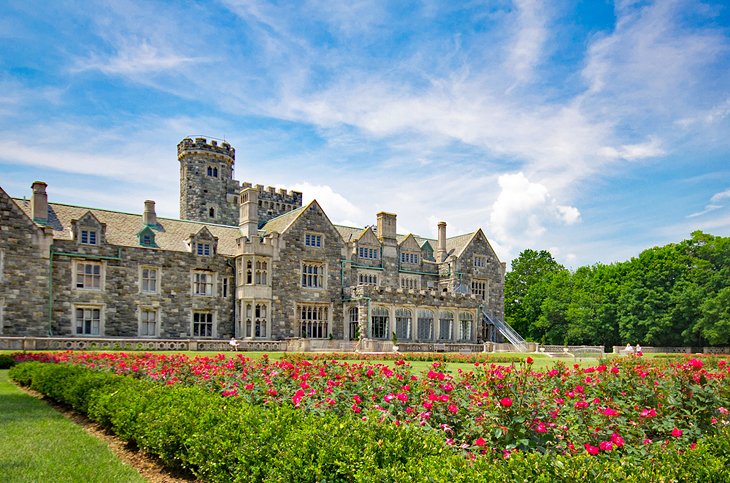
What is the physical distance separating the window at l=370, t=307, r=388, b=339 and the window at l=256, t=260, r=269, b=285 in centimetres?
859

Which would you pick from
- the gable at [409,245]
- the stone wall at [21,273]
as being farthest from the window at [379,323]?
the stone wall at [21,273]

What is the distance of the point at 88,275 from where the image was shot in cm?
3788

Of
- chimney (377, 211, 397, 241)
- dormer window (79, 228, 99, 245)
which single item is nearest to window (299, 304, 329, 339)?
chimney (377, 211, 397, 241)

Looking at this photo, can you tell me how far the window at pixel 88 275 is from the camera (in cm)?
3750

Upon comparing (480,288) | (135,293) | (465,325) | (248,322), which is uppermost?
(480,288)

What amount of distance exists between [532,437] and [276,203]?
167ft

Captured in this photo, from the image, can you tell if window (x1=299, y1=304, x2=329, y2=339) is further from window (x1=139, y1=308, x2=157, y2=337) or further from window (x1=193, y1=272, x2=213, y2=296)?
window (x1=139, y1=308, x2=157, y2=337)

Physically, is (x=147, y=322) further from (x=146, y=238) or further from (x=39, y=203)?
(x=39, y=203)

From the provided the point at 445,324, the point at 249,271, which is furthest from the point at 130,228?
the point at 445,324

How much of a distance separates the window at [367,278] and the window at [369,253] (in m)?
1.54

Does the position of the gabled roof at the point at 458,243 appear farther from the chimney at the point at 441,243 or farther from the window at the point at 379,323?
the window at the point at 379,323

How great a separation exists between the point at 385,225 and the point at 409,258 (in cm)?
396

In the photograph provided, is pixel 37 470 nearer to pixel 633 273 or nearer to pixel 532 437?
pixel 532 437

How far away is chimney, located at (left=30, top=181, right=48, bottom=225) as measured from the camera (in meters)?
37.9
